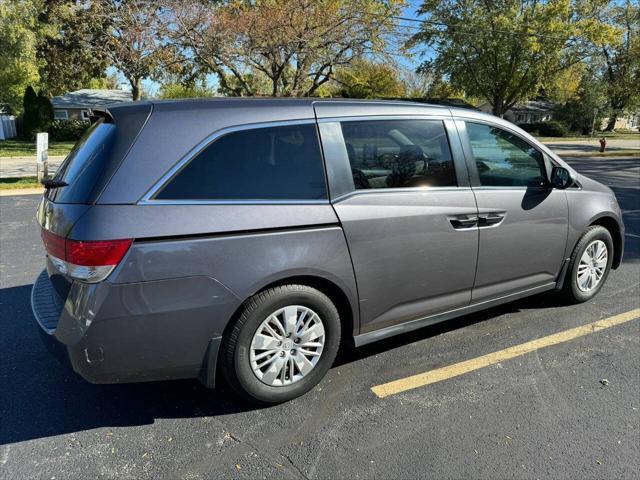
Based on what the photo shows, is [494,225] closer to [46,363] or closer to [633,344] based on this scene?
[633,344]

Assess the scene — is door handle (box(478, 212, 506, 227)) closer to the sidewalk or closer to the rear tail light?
the rear tail light

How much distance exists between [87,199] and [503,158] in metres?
2.93

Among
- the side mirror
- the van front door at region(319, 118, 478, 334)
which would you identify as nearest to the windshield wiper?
the van front door at region(319, 118, 478, 334)

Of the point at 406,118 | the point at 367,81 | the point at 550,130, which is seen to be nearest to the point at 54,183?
the point at 406,118

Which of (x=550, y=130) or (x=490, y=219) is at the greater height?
(x=550, y=130)

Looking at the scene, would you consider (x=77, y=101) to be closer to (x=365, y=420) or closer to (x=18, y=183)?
(x=18, y=183)

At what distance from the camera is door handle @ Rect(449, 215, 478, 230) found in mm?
3373

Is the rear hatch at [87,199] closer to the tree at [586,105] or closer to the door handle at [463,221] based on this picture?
the door handle at [463,221]

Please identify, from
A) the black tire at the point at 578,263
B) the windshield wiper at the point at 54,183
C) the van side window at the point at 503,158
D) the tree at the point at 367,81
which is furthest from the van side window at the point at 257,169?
the tree at the point at 367,81

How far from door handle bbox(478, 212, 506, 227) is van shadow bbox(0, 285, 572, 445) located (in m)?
1.21

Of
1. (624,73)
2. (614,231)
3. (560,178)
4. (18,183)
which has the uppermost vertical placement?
(624,73)

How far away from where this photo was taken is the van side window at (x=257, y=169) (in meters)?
2.60

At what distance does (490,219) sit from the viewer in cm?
356

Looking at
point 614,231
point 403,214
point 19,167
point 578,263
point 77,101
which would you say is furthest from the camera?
point 77,101
